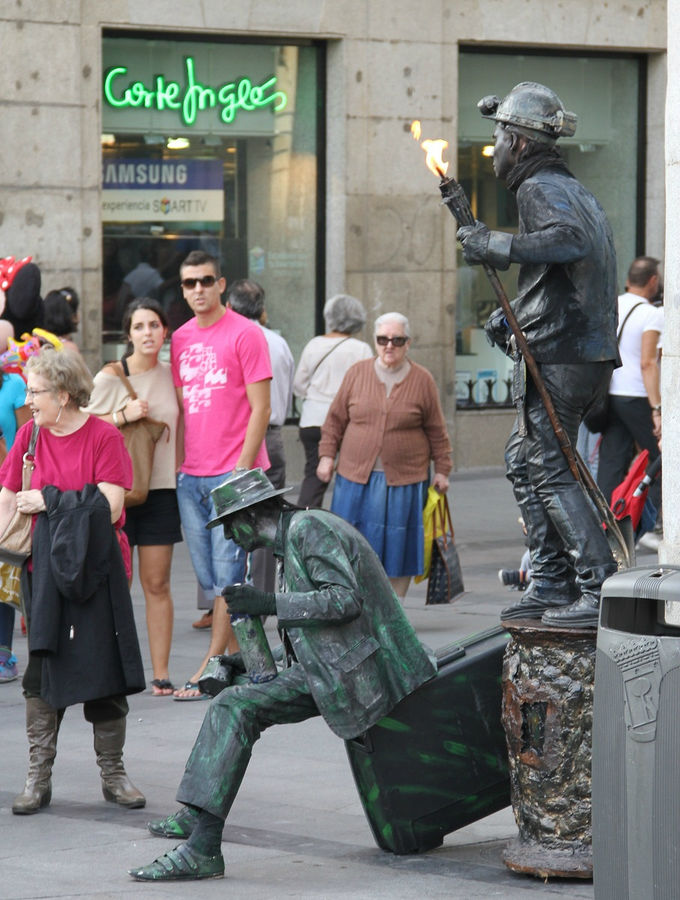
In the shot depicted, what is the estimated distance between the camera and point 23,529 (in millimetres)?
6633

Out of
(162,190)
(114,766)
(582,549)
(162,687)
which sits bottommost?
(162,687)

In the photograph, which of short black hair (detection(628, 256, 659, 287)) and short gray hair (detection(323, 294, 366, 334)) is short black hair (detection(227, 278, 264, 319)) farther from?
short black hair (detection(628, 256, 659, 287))

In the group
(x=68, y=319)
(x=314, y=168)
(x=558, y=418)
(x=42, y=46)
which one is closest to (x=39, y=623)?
(x=558, y=418)

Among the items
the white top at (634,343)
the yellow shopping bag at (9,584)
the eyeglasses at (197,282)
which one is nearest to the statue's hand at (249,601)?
the yellow shopping bag at (9,584)

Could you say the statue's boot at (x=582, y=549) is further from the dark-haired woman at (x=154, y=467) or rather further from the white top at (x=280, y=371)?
the white top at (x=280, y=371)

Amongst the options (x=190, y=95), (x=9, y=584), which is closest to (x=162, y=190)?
(x=190, y=95)

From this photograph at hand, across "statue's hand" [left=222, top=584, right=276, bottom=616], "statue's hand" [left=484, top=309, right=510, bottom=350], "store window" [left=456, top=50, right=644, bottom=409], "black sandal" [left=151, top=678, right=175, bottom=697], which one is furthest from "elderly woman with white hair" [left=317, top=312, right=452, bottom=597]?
"store window" [left=456, top=50, right=644, bottom=409]

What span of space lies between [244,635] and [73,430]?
4.46 ft

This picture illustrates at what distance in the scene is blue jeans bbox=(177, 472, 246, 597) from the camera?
825cm

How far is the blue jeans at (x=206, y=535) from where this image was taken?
27.1 feet

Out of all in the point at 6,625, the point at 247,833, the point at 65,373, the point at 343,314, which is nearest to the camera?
the point at 247,833

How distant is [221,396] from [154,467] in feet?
1.51

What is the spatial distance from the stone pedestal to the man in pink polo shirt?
9.65ft

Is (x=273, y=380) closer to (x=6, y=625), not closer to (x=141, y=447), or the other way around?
(x=141, y=447)
